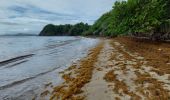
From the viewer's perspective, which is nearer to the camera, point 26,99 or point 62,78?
point 26,99

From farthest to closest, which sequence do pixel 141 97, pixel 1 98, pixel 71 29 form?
pixel 71 29, pixel 1 98, pixel 141 97

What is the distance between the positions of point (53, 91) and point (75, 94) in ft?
3.87

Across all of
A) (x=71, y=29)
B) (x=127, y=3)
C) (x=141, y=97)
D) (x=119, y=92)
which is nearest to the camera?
(x=141, y=97)

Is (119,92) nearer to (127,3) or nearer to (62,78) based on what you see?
(62,78)

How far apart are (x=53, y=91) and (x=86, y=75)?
269 cm

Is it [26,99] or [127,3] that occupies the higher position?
[127,3]

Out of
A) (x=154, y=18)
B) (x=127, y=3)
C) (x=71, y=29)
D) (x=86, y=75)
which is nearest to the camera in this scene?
Result: (x=86, y=75)

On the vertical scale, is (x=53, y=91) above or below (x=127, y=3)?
below

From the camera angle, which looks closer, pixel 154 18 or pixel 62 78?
pixel 62 78

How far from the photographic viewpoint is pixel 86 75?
12.0 m

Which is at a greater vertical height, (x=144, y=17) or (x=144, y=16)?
(x=144, y=16)

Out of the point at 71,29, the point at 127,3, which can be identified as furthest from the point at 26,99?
A: the point at 71,29

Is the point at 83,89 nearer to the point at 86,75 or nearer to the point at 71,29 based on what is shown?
the point at 86,75

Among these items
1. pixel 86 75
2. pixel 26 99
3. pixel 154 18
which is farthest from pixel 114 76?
pixel 154 18
